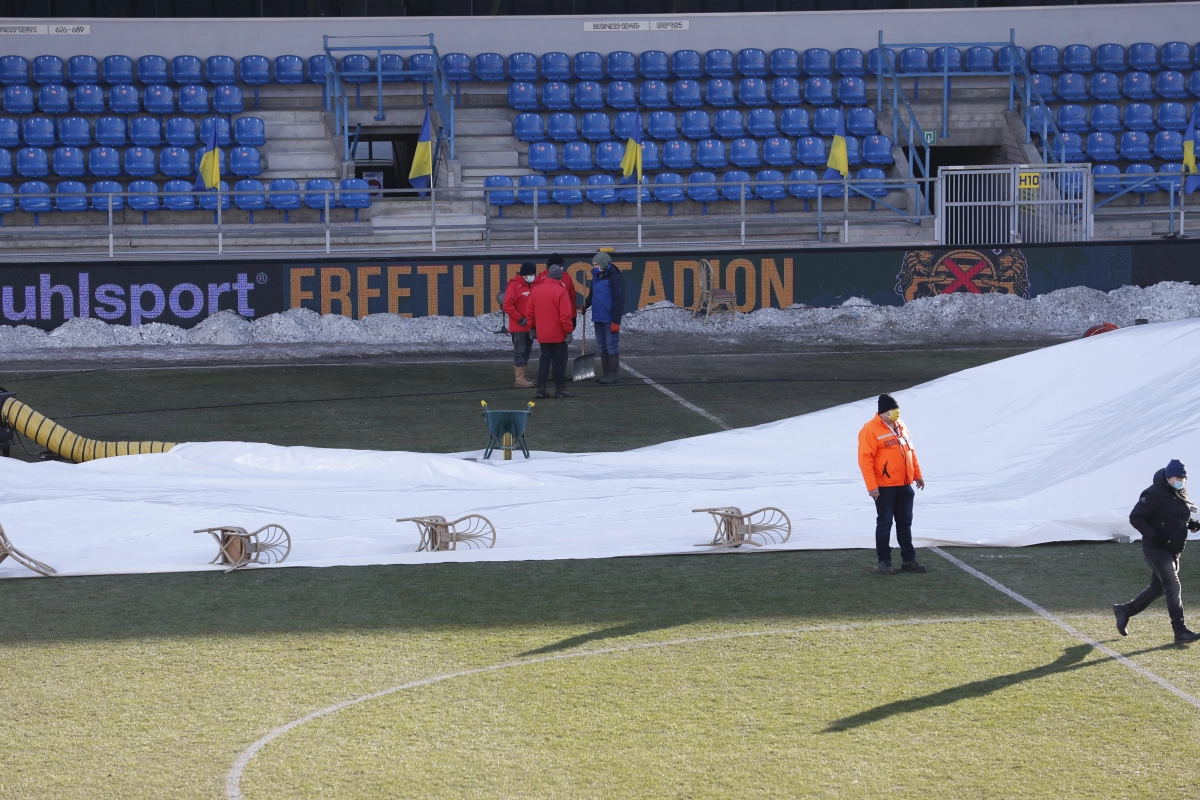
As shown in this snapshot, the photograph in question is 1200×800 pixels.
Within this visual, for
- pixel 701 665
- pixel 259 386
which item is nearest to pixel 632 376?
pixel 259 386

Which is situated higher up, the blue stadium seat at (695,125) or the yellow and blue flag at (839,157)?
the blue stadium seat at (695,125)

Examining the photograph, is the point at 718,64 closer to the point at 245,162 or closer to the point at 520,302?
A: the point at 245,162

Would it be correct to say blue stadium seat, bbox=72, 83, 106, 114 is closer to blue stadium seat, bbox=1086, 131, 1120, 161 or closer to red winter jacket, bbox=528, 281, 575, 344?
red winter jacket, bbox=528, 281, 575, 344

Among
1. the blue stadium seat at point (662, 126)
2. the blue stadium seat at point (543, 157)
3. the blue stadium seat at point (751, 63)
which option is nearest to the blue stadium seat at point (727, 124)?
the blue stadium seat at point (662, 126)

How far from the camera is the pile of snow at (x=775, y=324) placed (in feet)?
82.3

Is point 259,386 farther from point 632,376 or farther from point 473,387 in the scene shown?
point 632,376

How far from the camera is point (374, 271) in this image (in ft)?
84.4

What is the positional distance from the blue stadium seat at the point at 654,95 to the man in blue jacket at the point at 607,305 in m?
12.1

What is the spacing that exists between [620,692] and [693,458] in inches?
241

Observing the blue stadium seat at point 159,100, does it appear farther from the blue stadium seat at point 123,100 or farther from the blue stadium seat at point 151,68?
the blue stadium seat at point 151,68

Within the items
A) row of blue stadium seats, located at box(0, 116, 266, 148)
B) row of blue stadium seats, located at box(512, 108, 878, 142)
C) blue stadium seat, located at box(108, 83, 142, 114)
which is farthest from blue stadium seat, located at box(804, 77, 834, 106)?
blue stadium seat, located at box(108, 83, 142, 114)

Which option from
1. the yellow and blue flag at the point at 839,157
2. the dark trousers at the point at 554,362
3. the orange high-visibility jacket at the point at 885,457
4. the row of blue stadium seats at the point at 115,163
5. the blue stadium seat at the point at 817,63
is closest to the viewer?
the orange high-visibility jacket at the point at 885,457

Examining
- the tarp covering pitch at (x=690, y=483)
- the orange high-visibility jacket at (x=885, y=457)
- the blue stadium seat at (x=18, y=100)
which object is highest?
the blue stadium seat at (x=18, y=100)

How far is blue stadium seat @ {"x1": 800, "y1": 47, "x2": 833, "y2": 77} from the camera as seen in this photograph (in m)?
32.0
